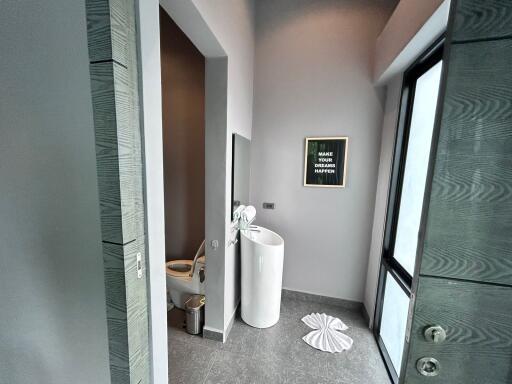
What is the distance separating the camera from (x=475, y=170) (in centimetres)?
64

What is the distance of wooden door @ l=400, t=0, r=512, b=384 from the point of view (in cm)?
60

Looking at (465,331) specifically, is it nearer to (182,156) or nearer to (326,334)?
(326,334)

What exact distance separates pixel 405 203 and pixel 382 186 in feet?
1.04

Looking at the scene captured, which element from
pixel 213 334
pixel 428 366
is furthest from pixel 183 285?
pixel 428 366

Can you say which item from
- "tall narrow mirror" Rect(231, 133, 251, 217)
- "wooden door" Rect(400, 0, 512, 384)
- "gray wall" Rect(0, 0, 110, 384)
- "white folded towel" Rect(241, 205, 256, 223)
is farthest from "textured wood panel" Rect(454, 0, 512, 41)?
"white folded towel" Rect(241, 205, 256, 223)

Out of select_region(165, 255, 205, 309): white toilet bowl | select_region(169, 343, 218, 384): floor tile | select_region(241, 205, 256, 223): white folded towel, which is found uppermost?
select_region(241, 205, 256, 223): white folded towel

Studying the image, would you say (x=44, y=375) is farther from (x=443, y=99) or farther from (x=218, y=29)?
(x=218, y=29)

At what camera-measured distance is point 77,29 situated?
→ 2.24 ft

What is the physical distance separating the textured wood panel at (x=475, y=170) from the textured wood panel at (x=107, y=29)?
1.06 metres

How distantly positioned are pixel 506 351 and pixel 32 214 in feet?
5.70

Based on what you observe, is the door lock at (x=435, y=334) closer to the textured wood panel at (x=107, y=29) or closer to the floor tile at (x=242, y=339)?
the textured wood panel at (x=107, y=29)

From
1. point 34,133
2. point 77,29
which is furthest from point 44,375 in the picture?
point 77,29

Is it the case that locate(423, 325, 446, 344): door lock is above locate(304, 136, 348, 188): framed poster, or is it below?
below

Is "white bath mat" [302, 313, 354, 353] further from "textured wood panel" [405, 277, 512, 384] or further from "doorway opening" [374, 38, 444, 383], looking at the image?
"textured wood panel" [405, 277, 512, 384]
